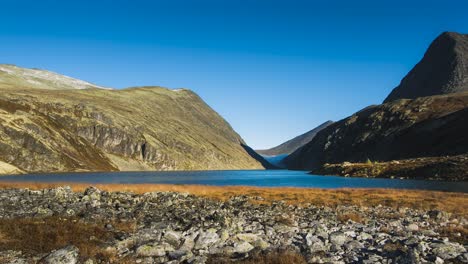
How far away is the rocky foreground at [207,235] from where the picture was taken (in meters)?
18.8

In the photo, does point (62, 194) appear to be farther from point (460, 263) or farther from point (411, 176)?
point (411, 176)

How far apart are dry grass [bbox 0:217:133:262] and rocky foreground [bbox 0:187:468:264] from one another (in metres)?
0.05

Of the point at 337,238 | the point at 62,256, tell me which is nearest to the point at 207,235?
the point at 337,238

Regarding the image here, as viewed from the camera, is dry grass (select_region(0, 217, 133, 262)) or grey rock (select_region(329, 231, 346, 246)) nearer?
dry grass (select_region(0, 217, 133, 262))

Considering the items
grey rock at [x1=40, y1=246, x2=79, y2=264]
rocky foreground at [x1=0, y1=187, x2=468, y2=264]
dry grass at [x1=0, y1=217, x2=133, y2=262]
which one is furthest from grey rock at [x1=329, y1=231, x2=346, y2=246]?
grey rock at [x1=40, y1=246, x2=79, y2=264]

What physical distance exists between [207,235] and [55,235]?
26.9ft

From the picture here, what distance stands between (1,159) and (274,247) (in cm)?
20021

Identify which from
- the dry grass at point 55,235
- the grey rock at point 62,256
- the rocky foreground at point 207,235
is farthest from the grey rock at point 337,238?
the grey rock at point 62,256

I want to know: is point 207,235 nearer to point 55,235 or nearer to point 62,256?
point 62,256

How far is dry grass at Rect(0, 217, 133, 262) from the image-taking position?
19.6m

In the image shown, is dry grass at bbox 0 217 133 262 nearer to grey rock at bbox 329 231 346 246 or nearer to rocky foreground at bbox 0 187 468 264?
rocky foreground at bbox 0 187 468 264

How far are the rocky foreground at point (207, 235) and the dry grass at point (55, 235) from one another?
0.15 feet

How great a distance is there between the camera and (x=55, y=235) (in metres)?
21.8

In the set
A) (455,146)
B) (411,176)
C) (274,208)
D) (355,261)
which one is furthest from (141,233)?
(455,146)
